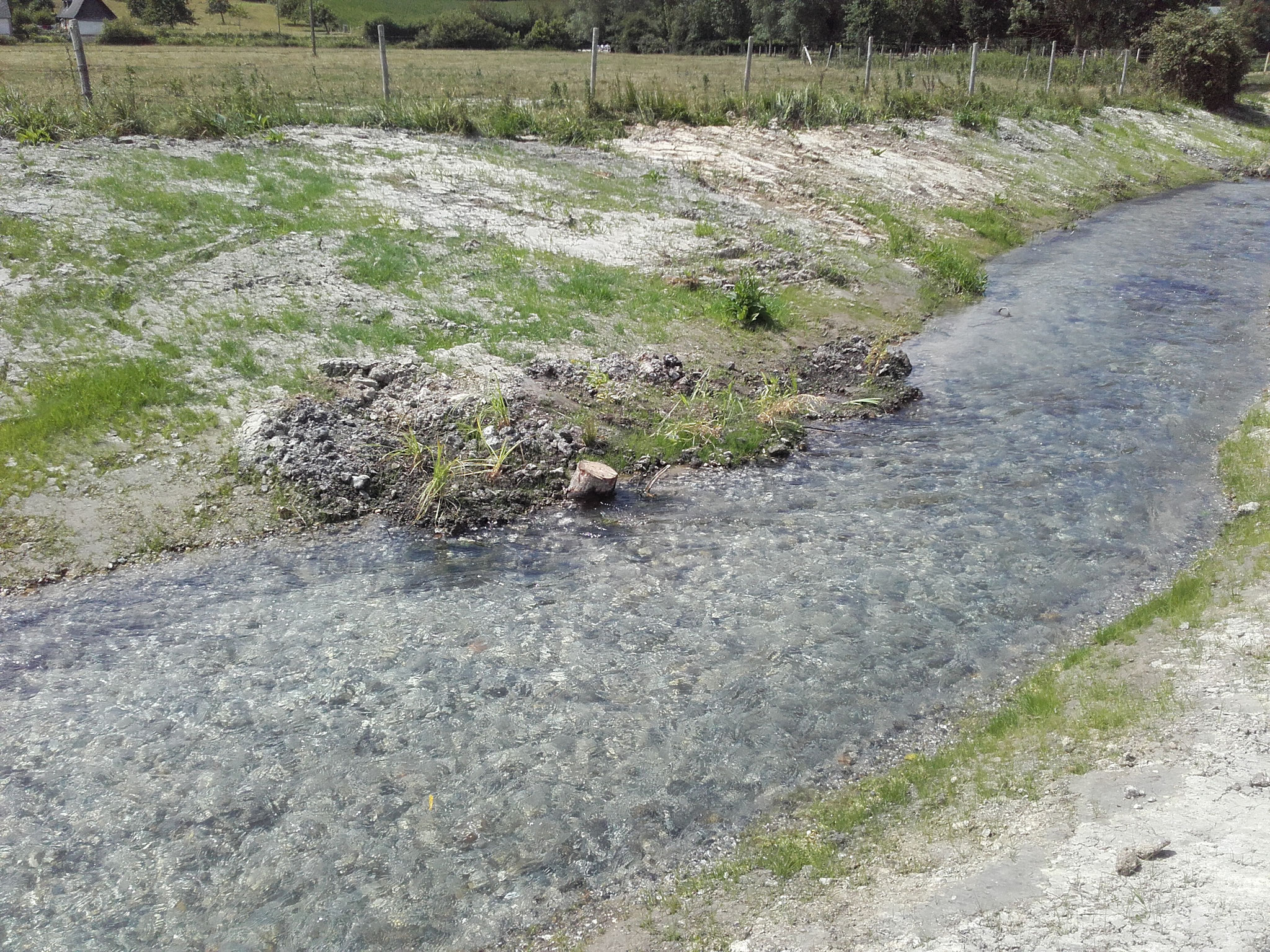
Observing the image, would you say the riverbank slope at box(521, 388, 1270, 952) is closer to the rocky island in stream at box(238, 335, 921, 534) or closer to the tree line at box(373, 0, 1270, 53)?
the rocky island in stream at box(238, 335, 921, 534)

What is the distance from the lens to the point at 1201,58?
41.7m

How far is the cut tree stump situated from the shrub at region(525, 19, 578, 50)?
73459 millimetres

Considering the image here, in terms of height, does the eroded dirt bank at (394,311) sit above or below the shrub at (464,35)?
below

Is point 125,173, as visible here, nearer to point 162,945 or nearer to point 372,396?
point 372,396

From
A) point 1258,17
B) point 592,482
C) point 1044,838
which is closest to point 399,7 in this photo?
point 1258,17

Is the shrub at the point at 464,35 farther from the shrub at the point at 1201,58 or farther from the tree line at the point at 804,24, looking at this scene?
the shrub at the point at 1201,58

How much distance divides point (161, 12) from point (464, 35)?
26109mm

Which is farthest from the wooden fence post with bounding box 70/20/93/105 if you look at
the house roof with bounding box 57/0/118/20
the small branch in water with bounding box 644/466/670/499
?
the house roof with bounding box 57/0/118/20

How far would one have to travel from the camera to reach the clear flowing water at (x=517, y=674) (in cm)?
614

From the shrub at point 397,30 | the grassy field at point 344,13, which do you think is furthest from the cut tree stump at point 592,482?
the shrub at point 397,30

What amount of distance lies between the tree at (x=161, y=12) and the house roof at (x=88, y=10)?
2.08 metres

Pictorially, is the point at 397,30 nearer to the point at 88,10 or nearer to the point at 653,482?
the point at 88,10

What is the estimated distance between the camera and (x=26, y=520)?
988cm

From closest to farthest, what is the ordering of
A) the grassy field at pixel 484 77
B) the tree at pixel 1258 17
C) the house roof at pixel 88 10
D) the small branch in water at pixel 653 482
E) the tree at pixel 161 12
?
the small branch in water at pixel 653 482 → the grassy field at pixel 484 77 → the tree at pixel 1258 17 → the house roof at pixel 88 10 → the tree at pixel 161 12
